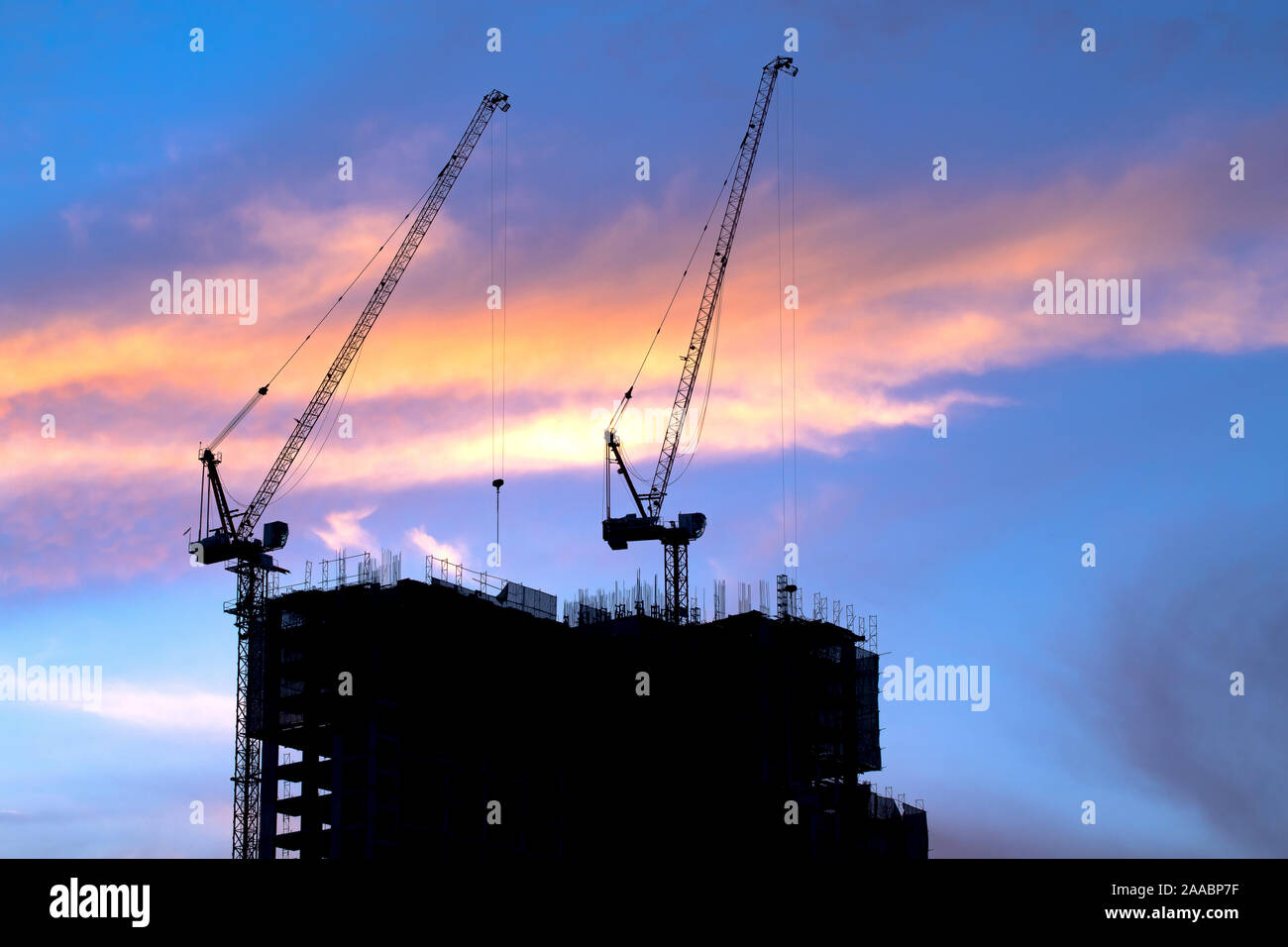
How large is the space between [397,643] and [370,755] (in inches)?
470
